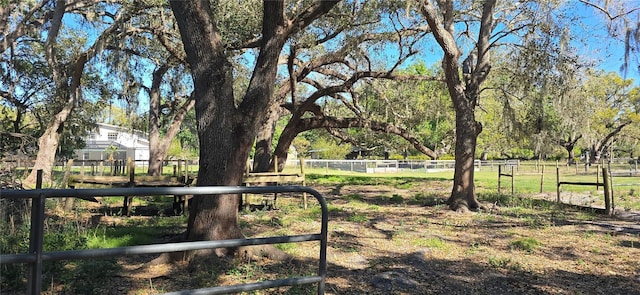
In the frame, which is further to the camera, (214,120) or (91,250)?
(214,120)

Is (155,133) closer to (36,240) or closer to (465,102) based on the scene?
(465,102)

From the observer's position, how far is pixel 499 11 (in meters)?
12.0

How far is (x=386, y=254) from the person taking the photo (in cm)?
602

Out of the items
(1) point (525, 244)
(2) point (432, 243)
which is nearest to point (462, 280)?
Result: (2) point (432, 243)

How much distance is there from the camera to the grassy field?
4.43 meters

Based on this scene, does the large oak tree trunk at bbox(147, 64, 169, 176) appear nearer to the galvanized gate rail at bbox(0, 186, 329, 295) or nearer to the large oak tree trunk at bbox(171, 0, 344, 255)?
the large oak tree trunk at bbox(171, 0, 344, 255)

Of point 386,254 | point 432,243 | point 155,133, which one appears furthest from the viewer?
point 155,133

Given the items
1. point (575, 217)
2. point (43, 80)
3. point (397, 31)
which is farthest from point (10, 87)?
point (575, 217)

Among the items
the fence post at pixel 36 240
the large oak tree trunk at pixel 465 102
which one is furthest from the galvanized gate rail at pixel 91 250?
the large oak tree trunk at pixel 465 102

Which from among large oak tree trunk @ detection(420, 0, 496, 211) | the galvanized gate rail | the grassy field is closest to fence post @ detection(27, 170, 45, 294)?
the galvanized gate rail

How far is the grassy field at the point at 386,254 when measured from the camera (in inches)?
174

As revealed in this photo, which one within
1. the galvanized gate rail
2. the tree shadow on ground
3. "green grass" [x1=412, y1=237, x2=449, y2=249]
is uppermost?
the galvanized gate rail

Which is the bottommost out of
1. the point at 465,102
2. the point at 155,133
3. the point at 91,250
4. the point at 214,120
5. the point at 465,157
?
the point at 91,250

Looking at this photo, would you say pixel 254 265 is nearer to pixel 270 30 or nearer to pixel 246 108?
pixel 246 108
